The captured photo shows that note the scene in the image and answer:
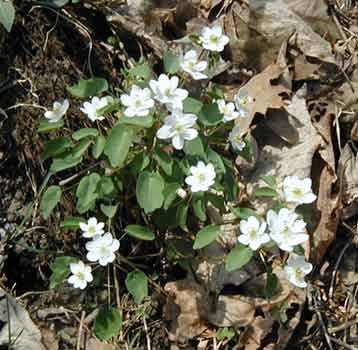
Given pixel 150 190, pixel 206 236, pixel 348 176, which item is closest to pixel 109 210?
pixel 150 190

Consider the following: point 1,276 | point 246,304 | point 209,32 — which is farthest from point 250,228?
point 1,276

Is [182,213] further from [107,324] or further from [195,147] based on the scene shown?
[107,324]

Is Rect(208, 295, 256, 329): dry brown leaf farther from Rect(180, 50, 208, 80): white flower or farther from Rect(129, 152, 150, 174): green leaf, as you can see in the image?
Rect(180, 50, 208, 80): white flower

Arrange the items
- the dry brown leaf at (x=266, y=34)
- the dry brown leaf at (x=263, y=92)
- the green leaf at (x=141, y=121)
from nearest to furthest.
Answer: the green leaf at (x=141, y=121), the dry brown leaf at (x=263, y=92), the dry brown leaf at (x=266, y=34)

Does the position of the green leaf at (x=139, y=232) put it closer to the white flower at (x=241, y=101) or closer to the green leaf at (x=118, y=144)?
the green leaf at (x=118, y=144)

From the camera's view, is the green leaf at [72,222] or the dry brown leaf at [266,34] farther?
the dry brown leaf at [266,34]

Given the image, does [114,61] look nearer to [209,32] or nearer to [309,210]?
[209,32]

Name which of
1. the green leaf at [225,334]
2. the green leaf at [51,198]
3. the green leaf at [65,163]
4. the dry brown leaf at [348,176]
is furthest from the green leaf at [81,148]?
the dry brown leaf at [348,176]
